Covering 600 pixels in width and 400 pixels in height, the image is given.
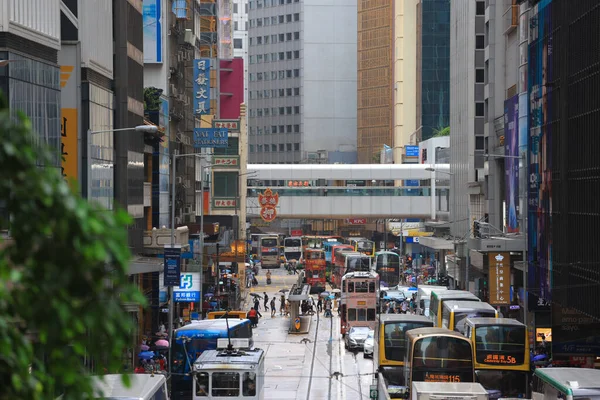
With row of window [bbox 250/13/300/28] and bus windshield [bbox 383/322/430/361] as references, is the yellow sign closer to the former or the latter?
bus windshield [bbox 383/322/430/361]

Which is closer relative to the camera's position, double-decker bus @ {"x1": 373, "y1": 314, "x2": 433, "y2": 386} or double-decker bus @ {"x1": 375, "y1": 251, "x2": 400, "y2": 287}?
double-decker bus @ {"x1": 373, "y1": 314, "x2": 433, "y2": 386}

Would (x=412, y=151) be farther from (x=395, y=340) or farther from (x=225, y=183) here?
(x=395, y=340)

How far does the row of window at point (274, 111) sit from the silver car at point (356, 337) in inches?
5050

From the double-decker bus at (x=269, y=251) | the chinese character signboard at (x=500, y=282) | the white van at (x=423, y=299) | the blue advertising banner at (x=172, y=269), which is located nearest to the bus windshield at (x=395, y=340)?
the blue advertising banner at (x=172, y=269)

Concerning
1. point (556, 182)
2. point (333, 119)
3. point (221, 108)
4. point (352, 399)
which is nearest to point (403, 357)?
point (352, 399)

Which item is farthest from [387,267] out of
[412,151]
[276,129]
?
[276,129]

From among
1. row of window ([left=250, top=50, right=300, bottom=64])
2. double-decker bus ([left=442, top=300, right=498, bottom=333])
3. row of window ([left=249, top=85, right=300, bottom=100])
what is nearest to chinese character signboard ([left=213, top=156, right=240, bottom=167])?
double-decker bus ([left=442, top=300, right=498, bottom=333])

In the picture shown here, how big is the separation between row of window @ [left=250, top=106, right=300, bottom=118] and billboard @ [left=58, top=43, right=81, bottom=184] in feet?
479

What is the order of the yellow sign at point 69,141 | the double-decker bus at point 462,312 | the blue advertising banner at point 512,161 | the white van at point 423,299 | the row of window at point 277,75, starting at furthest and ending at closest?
the row of window at point 277,75 → the blue advertising banner at point 512,161 → the white van at point 423,299 → the double-decker bus at point 462,312 → the yellow sign at point 69,141

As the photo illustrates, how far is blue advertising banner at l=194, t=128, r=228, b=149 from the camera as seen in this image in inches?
2692

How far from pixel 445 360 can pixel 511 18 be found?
3731 centimetres

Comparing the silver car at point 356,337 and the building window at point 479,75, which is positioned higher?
the building window at point 479,75

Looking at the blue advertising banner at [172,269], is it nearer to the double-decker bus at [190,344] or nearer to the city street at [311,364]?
the city street at [311,364]

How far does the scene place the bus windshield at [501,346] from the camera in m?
29.6
